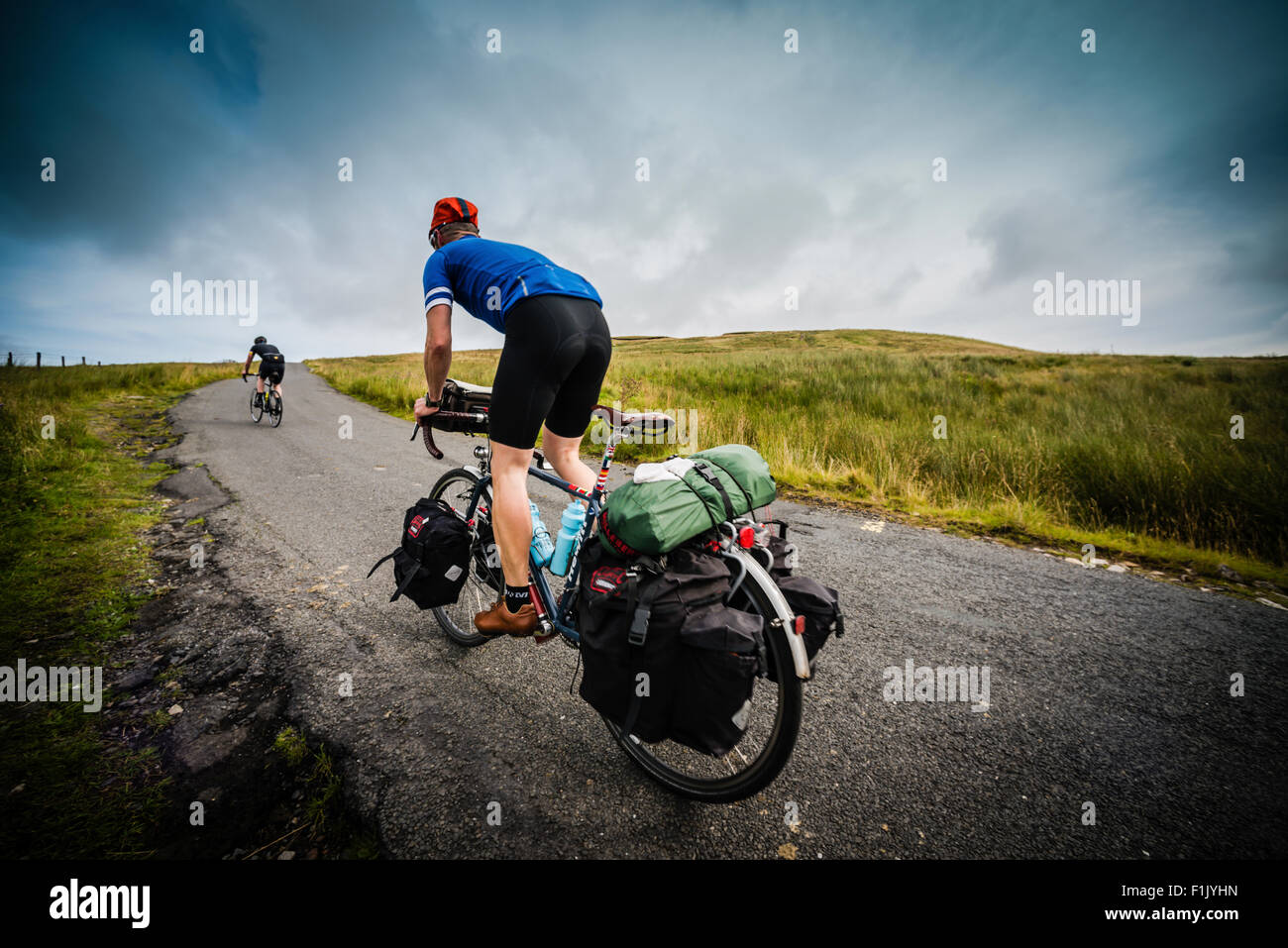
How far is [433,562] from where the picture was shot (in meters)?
2.46

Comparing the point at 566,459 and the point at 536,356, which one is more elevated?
the point at 536,356

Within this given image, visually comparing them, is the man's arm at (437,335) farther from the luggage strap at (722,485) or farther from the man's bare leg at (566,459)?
A: the luggage strap at (722,485)

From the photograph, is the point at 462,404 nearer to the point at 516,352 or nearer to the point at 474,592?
the point at 516,352

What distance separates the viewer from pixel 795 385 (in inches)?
518

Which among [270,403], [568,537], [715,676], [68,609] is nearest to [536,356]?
[568,537]

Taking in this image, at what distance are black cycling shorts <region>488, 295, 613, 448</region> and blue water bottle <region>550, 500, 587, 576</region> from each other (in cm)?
38

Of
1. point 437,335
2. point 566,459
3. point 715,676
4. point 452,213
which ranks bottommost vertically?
point 715,676

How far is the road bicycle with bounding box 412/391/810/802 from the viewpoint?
1.58 m

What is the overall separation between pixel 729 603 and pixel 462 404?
1.67m

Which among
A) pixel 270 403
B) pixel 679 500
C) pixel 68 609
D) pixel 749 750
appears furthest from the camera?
pixel 270 403

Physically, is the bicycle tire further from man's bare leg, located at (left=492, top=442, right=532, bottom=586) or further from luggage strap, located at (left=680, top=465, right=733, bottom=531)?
luggage strap, located at (left=680, top=465, right=733, bottom=531)

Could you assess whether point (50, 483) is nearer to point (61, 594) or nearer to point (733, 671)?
point (61, 594)

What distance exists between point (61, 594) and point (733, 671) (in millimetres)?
4280

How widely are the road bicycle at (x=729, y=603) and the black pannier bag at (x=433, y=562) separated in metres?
0.15
